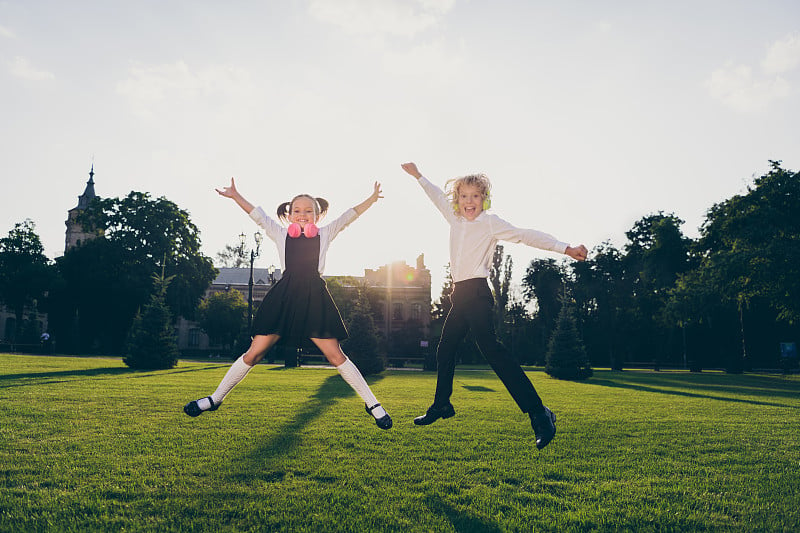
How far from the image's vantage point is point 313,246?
525cm

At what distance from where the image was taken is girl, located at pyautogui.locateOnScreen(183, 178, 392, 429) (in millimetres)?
4965

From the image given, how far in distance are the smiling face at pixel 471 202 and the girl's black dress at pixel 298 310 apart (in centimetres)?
150

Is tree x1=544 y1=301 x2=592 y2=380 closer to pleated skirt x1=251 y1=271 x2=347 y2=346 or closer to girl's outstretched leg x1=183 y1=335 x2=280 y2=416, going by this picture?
pleated skirt x1=251 y1=271 x2=347 y2=346

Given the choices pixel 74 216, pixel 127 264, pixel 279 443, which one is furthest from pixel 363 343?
pixel 74 216

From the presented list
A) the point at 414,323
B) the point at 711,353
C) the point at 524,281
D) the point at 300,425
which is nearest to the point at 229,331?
the point at 414,323

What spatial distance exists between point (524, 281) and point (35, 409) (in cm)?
6723

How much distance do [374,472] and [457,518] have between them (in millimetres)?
1876

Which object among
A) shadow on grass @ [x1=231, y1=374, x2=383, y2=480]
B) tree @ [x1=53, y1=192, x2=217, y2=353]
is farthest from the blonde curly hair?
tree @ [x1=53, y1=192, x2=217, y2=353]

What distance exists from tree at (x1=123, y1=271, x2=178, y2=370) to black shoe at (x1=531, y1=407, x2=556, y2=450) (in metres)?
26.5

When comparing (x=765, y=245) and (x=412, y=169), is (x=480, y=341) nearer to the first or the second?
(x=412, y=169)

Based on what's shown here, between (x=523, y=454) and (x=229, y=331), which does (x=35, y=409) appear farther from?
(x=229, y=331)

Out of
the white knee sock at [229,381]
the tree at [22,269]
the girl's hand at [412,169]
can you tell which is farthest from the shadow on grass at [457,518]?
the tree at [22,269]

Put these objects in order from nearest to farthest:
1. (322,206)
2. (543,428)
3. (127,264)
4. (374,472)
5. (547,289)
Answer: (543,428), (322,206), (374,472), (127,264), (547,289)

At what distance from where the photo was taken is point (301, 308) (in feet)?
16.5
